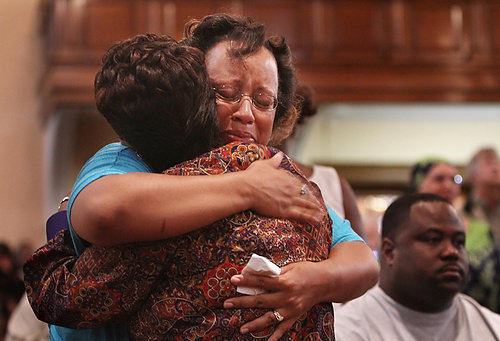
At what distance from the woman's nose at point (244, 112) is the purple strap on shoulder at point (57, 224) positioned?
48cm

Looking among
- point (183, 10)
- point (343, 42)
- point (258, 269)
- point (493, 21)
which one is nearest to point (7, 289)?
point (183, 10)

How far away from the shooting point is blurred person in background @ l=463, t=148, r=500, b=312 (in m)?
4.70

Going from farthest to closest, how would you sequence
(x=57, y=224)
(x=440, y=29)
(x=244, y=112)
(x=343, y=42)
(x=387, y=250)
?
(x=440, y=29), (x=343, y=42), (x=387, y=250), (x=244, y=112), (x=57, y=224)

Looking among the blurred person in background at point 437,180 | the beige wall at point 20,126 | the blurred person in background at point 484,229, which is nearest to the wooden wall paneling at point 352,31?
the blurred person in background at point 484,229

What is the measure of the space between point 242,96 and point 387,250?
182cm

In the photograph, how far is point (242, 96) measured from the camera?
2.07m

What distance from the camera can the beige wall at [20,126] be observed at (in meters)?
8.94

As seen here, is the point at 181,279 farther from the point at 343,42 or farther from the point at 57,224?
the point at 343,42

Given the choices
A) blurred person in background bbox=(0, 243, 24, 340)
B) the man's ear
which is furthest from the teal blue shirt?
blurred person in background bbox=(0, 243, 24, 340)

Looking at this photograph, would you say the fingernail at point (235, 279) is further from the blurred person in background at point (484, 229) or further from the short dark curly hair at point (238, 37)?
the blurred person in background at point (484, 229)

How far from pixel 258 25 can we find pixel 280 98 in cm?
24

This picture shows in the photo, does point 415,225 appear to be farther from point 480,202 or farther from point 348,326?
point 480,202

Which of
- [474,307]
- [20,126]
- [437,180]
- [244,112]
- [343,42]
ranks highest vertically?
[244,112]

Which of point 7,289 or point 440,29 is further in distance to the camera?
point 440,29
